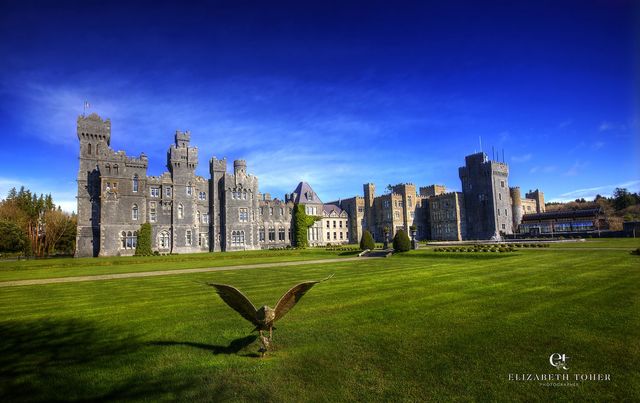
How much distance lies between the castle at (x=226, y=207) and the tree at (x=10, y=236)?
14.1 meters

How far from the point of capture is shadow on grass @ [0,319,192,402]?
653cm

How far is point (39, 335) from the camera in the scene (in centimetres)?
980

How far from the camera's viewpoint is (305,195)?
259 feet

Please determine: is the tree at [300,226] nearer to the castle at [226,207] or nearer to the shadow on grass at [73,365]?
the castle at [226,207]

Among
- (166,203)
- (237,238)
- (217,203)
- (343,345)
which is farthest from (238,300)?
(217,203)

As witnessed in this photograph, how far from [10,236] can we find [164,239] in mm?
23840

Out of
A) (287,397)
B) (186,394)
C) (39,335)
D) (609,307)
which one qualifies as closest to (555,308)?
(609,307)

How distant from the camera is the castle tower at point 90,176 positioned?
2083 inches

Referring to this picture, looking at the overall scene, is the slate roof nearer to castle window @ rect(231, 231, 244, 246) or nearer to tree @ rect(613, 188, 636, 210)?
tree @ rect(613, 188, 636, 210)

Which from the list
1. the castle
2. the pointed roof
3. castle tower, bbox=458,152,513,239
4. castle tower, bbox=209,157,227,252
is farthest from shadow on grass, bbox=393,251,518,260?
castle tower, bbox=458,152,513,239

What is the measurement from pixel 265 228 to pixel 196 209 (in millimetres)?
14616

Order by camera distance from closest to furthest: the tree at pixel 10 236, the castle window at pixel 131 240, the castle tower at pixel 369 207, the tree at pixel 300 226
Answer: the castle window at pixel 131 240 → the tree at pixel 10 236 → the tree at pixel 300 226 → the castle tower at pixel 369 207

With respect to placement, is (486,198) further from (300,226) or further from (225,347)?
(225,347)

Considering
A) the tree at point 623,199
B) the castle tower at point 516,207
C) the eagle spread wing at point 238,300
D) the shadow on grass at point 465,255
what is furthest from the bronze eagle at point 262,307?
the tree at point 623,199
